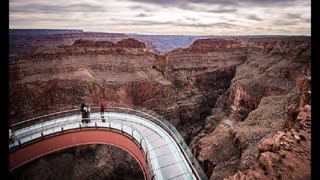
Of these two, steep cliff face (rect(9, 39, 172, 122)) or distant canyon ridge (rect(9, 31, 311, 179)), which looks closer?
distant canyon ridge (rect(9, 31, 311, 179))

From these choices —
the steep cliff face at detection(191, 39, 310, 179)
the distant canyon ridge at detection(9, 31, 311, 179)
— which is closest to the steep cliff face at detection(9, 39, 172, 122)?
the distant canyon ridge at detection(9, 31, 311, 179)

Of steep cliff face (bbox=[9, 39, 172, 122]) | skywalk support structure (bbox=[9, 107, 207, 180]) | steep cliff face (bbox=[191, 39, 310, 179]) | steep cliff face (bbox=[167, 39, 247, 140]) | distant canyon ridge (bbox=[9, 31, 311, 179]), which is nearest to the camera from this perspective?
skywalk support structure (bbox=[9, 107, 207, 180])

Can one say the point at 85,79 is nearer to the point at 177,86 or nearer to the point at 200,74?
the point at 177,86

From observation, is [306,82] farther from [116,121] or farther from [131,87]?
[131,87]

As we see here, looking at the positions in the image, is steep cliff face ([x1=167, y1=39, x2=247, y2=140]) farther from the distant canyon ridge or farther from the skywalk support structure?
the skywalk support structure

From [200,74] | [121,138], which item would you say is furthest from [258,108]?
[200,74]

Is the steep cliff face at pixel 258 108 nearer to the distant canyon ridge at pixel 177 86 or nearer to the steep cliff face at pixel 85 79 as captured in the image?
the distant canyon ridge at pixel 177 86
